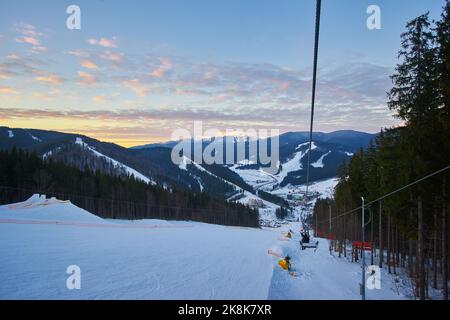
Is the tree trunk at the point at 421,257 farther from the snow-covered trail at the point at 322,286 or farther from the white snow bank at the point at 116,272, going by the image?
the white snow bank at the point at 116,272

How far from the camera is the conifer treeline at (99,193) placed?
74.3 m

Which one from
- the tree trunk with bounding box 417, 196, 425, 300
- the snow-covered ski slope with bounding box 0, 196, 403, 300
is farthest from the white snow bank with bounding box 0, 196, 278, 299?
the tree trunk with bounding box 417, 196, 425, 300

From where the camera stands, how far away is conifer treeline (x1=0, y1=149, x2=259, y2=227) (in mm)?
74312

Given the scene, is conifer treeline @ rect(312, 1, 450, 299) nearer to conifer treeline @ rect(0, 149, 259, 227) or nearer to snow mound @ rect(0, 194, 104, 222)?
snow mound @ rect(0, 194, 104, 222)

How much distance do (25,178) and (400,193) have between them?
71.5m

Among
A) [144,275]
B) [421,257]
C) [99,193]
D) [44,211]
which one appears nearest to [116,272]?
[144,275]

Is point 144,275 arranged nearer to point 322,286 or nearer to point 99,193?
point 322,286

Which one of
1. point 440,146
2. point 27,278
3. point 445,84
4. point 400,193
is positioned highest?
point 445,84

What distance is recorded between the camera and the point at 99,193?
91.8 metres

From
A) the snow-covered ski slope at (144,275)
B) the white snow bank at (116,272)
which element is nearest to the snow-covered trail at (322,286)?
the snow-covered ski slope at (144,275)

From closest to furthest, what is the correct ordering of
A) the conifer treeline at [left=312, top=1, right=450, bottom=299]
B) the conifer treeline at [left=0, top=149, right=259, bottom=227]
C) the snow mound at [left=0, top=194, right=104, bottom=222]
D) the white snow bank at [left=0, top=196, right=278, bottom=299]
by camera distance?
the white snow bank at [left=0, top=196, right=278, bottom=299] < the conifer treeline at [left=312, top=1, right=450, bottom=299] < the snow mound at [left=0, top=194, right=104, bottom=222] < the conifer treeline at [left=0, top=149, right=259, bottom=227]

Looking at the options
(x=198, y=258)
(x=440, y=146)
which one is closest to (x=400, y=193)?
(x=440, y=146)
